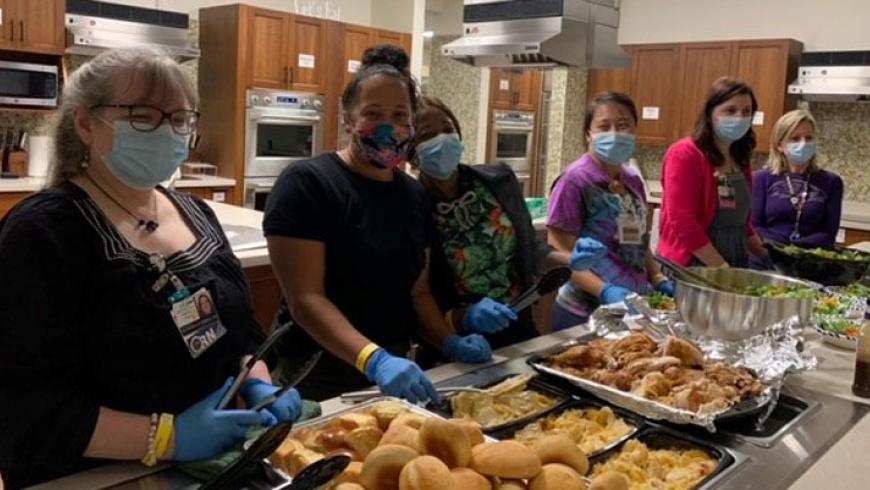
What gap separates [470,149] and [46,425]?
7.10 m

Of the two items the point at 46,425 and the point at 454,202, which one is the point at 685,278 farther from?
the point at 46,425

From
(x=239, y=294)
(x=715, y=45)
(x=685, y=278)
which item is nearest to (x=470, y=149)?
(x=715, y=45)

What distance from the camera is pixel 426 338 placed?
1861mm

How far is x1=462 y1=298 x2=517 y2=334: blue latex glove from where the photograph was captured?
1.80 m

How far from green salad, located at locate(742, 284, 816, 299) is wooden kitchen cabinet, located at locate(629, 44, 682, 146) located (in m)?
4.78

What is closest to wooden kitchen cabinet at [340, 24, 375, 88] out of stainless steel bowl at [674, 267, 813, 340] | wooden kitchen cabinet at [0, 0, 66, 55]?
wooden kitchen cabinet at [0, 0, 66, 55]

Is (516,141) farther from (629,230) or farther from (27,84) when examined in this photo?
(629,230)

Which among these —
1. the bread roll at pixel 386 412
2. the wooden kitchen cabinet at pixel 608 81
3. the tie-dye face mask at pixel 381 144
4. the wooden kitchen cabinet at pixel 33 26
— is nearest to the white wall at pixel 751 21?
the wooden kitchen cabinet at pixel 608 81

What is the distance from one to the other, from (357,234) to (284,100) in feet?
14.2

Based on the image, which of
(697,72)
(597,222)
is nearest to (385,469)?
(597,222)

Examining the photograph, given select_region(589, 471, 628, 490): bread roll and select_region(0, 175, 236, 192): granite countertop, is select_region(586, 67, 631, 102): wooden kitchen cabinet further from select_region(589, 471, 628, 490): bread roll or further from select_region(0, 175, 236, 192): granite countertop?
select_region(589, 471, 628, 490): bread roll

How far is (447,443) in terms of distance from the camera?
3.35 feet

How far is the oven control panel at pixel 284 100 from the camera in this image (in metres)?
5.64

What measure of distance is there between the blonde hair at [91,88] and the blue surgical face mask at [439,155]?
2.64 feet
